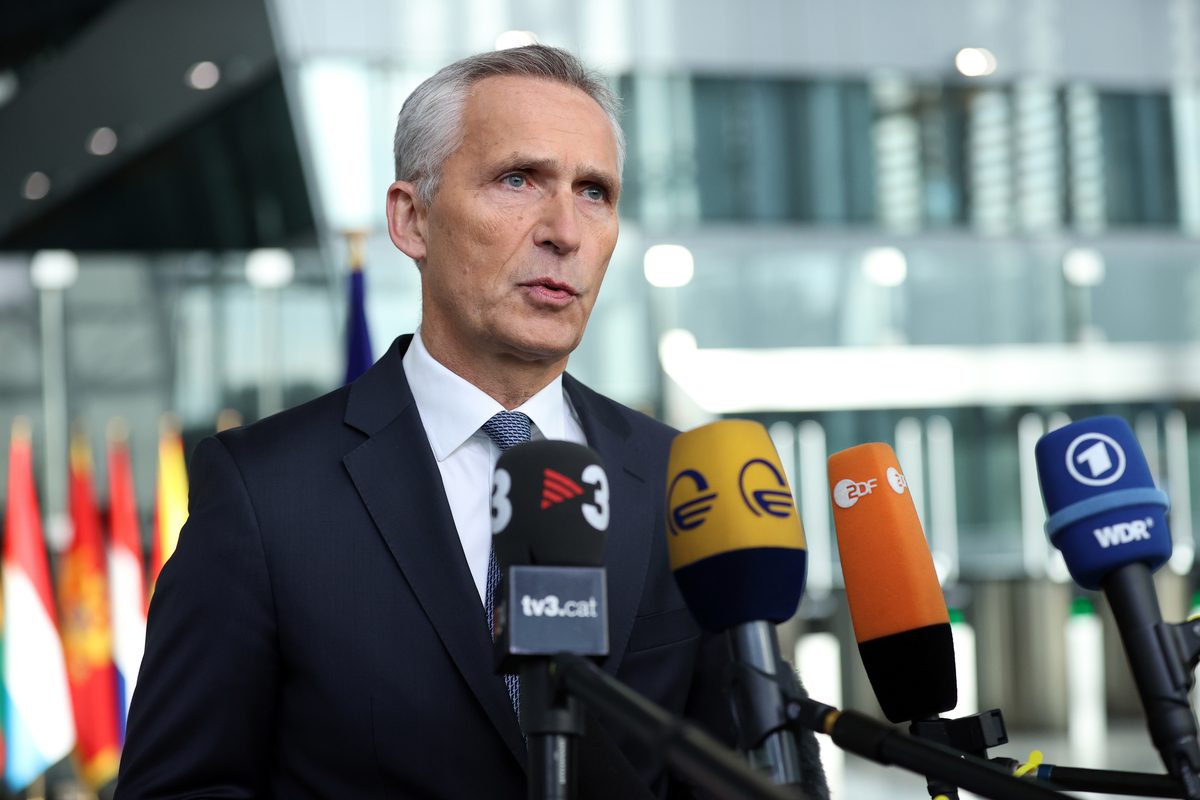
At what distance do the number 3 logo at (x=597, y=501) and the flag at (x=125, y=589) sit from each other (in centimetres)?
672

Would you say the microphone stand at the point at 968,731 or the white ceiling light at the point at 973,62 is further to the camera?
the white ceiling light at the point at 973,62

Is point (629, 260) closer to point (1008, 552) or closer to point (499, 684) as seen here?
point (1008, 552)

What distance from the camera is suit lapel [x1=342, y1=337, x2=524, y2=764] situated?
1492 mm

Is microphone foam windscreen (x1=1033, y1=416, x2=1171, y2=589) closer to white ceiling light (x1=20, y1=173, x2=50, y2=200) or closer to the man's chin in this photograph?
the man's chin

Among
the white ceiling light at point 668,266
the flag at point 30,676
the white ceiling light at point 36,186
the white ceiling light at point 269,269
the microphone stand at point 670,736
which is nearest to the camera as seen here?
the microphone stand at point 670,736

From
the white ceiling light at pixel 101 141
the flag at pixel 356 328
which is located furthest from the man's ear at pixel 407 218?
the white ceiling light at pixel 101 141

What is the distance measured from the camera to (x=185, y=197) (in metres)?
10.9

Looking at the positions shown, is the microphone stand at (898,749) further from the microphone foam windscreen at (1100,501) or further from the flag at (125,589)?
the flag at (125,589)

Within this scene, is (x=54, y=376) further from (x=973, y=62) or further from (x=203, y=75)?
(x=973, y=62)

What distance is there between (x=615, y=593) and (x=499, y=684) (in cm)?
19

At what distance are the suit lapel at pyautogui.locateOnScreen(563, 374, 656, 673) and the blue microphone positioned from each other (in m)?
0.52

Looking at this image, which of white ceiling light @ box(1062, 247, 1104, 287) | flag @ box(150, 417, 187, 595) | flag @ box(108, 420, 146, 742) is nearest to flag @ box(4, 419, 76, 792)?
flag @ box(108, 420, 146, 742)

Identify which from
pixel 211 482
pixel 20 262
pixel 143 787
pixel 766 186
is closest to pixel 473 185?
pixel 211 482

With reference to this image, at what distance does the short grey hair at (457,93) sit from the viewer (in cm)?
168
